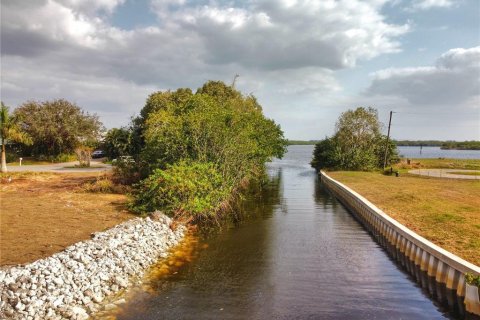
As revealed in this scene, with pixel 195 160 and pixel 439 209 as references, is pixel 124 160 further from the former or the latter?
pixel 439 209

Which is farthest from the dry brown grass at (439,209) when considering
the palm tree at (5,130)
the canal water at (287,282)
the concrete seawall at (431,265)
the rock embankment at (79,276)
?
the palm tree at (5,130)

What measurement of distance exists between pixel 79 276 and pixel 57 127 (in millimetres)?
52317

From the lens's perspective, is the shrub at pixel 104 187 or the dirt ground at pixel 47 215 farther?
the shrub at pixel 104 187

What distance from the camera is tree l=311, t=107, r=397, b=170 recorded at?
60375 mm

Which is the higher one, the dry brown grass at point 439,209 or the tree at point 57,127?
the tree at point 57,127

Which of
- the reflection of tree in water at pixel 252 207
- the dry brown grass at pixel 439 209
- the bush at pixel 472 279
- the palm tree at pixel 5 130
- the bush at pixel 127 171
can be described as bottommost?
the reflection of tree in water at pixel 252 207

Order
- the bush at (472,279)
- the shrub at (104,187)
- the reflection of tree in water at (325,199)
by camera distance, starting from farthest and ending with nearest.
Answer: the reflection of tree in water at (325,199) → the shrub at (104,187) → the bush at (472,279)

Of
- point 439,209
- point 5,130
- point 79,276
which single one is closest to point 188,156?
point 79,276

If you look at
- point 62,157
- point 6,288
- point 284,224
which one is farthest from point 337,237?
point 62,157

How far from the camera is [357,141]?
61.5m

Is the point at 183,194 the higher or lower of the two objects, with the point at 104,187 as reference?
higher

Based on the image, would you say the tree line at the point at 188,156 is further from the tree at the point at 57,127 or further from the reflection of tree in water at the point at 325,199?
the tree at the point at 57,127

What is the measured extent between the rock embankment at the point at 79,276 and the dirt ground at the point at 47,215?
4.50ft

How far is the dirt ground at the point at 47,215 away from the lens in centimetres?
1504
